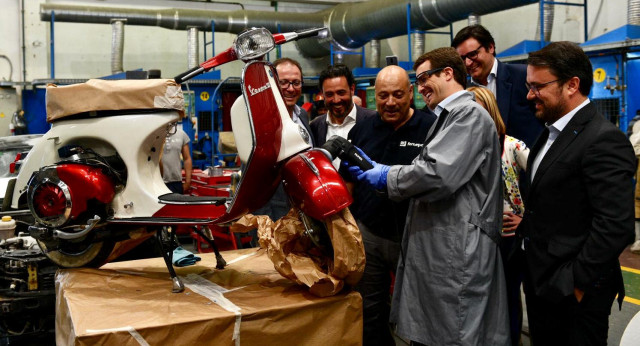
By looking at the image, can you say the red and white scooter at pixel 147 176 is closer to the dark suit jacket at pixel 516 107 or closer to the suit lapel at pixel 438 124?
the suit lapel at pixel 438 124

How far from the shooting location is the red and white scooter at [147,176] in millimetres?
2250

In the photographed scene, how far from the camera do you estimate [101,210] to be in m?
2.66

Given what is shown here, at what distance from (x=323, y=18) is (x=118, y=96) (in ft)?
27.1

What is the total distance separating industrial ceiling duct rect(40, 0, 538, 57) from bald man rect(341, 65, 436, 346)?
19.7ft

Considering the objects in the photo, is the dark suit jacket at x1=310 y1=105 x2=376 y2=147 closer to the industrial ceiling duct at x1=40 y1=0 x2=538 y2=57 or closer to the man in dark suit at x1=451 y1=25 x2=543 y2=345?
the man in dark suit at x1=451 y1=25 x2=543 y2=345

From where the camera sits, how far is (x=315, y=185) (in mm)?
2123

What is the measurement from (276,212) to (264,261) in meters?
0.46

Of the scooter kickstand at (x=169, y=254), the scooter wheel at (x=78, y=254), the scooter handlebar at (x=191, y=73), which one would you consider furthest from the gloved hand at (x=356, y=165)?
the scooter wheel at (x=78, y=254)

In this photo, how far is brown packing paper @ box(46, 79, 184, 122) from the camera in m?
2.62

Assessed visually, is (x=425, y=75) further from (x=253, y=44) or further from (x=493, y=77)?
(x=493, y=77)

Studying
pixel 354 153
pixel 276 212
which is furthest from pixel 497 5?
pixel 354 153

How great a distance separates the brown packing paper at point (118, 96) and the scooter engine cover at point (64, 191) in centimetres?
28

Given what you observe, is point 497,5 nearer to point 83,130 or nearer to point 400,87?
point 400,87

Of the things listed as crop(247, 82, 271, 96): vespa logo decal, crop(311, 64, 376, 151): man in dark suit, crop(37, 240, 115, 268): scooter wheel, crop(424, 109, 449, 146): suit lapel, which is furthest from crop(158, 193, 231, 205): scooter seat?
crop(311, 64, 376, 151): man in dark suit
